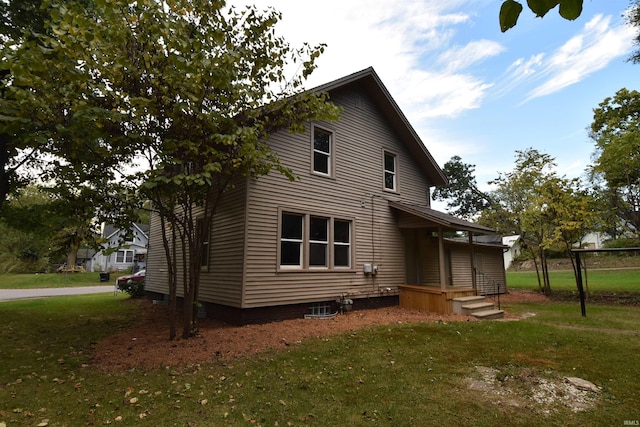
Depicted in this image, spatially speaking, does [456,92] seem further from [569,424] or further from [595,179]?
[569,424]

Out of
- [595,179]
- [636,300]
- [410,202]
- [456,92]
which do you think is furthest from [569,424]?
[595,179]

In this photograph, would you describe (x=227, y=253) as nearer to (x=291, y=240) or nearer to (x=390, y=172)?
(x=291, y=240)

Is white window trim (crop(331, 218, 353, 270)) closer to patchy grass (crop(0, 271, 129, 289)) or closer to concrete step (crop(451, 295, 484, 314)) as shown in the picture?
concrete step (crop(451, 295, 484, 314))

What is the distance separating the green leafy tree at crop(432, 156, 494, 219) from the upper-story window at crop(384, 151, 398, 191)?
34.4 meters

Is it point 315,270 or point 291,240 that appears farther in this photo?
point 315,270

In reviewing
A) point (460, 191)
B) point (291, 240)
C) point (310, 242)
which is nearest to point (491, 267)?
point (310, 242)

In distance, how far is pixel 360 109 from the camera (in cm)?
1201

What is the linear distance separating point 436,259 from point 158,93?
10985 millimetres

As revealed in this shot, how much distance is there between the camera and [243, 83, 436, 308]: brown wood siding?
8.69m

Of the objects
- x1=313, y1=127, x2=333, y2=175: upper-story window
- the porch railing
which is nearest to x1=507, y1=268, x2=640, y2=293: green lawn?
the porch railing

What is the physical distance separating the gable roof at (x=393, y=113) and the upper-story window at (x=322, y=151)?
132 centimetres

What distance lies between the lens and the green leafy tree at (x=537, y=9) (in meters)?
1.38

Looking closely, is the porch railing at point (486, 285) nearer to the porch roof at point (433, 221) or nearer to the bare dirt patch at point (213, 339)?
the porch roof at point (433, 221)

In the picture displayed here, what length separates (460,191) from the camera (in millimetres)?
45562
